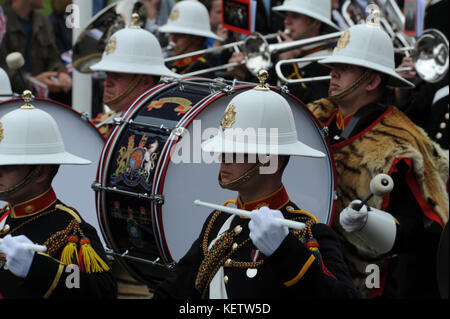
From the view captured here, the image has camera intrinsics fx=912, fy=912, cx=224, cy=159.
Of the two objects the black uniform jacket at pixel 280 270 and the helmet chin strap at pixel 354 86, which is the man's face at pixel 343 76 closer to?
the helmet chin strap at pixel 354 86

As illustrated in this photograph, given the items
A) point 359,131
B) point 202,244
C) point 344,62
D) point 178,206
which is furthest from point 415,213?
point 202,244

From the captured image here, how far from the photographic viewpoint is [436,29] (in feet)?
26.3

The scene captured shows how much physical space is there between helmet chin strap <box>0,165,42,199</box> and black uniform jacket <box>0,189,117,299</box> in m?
0.10

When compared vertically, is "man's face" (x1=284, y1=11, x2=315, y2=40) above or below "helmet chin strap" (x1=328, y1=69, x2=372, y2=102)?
above

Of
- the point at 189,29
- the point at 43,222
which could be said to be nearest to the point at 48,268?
the point at 43,222

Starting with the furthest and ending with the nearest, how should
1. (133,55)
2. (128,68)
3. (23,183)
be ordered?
(133,55)
(128,68)
(23,183)

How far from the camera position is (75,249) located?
14.9 ft

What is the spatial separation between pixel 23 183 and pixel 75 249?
1.46 ft

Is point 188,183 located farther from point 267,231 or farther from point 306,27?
point 306,27

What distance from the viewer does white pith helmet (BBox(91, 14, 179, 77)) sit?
7.21 m

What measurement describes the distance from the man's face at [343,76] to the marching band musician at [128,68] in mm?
1373

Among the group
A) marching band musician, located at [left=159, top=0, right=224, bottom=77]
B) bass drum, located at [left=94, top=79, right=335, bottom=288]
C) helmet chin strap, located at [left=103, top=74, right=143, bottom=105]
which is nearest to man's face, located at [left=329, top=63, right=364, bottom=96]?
bass drum, located at [left=94, top=79, right=335, bottom=288]

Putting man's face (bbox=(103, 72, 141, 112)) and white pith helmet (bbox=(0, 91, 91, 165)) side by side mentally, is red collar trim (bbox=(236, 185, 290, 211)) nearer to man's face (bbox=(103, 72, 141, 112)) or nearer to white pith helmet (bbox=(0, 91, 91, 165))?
white pith helmet (bbox=(0, 91, 91, 165))
